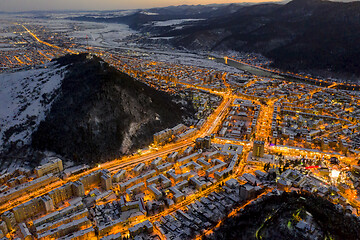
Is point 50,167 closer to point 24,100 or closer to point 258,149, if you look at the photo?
point 24,100

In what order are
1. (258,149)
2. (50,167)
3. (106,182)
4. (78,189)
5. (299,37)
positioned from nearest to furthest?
(78,189)
(106,182)
(50,167)
(258,149)
(299,37)

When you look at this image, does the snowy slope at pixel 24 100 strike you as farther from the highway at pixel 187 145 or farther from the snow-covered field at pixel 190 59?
the snow-covered field at pixel 190 59

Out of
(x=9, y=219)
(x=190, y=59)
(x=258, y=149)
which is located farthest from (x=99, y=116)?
(x=190, y=59)

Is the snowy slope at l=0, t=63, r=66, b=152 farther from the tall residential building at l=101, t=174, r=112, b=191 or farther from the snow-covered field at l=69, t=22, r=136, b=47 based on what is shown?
the snow-covered field at l=69, t=22, r=136, b=47

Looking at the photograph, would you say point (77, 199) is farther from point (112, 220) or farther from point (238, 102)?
point (238, 102)

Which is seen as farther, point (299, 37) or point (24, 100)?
point (299, 37)
